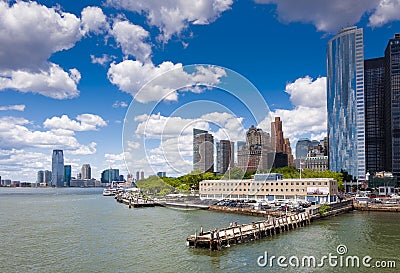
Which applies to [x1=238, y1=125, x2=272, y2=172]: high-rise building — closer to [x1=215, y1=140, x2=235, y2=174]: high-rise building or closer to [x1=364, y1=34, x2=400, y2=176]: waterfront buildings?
[x1=215, y1=140, x2=235, y2=174]: high-rise building

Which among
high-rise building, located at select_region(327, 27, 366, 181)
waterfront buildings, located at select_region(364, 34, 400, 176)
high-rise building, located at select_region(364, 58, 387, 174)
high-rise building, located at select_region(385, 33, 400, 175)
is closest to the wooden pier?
high-rise building, located at select_region(385, 33, 400, 175)

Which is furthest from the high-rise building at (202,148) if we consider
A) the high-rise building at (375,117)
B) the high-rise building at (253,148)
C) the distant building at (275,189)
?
the high-rise building at (375,117)

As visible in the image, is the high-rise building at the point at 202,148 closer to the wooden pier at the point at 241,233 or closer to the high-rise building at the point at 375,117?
the wooden pier at the point at 241,233

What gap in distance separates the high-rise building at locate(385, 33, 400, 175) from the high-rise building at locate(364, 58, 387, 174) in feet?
23.1

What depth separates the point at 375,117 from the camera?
138125mm

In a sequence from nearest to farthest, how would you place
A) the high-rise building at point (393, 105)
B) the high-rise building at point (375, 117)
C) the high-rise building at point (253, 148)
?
1. the high-rise building at point (253, 148)
2. the high-rise building at point (393, 105)
3. the high-rise building at point (375, 117)

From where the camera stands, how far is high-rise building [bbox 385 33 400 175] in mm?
121812

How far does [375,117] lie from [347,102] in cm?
1324

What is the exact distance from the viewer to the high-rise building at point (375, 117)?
447 feet

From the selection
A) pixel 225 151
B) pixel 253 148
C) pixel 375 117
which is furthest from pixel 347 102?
pixel 225 151

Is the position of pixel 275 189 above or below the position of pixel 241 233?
above

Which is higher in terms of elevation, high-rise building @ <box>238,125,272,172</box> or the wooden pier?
high-rise building @ <box>238,125,272,172</box>

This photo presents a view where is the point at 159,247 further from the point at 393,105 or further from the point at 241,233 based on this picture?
the point at 393,105

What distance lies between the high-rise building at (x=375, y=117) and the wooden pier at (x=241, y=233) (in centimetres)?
10693
